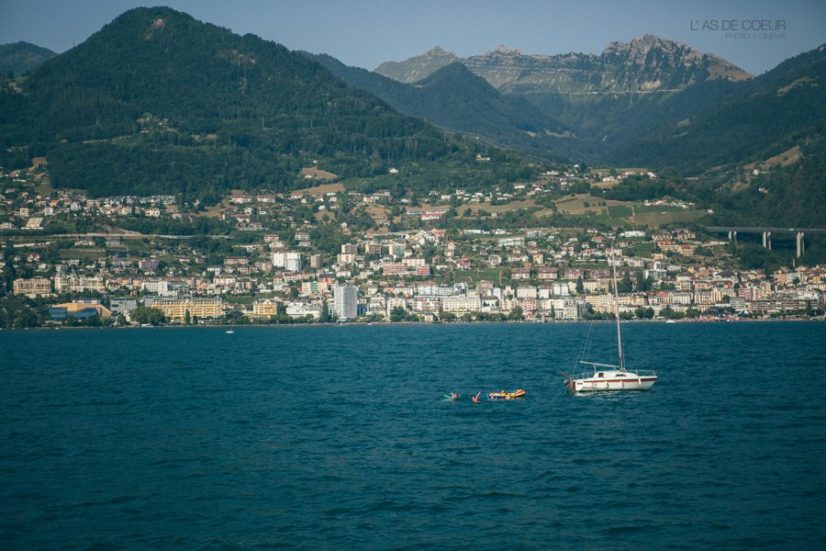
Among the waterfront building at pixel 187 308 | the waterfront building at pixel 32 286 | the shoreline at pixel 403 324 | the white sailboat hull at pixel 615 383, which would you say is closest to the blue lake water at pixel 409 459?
the white sailboat hull at pixel 615 383

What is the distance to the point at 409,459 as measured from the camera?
3553cm

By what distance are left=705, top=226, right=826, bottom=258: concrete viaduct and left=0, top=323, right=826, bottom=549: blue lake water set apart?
96.3 metres

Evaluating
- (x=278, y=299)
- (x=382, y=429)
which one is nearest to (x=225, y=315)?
(x=278, y=299)

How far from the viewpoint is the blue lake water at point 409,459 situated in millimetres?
26672

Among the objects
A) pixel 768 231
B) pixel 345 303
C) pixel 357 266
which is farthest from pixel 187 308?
pixel 768 231

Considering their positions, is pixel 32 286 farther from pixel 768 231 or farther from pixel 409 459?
pixel 409 459

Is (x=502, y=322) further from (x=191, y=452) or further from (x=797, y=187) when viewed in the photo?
(x=191, y=452)

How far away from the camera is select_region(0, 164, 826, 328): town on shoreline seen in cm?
13975

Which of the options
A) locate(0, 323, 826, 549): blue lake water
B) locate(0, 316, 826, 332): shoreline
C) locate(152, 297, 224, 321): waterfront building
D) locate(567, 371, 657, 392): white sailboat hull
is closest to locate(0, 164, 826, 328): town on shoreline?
locate(152, 297, 224, 321): waterfront building

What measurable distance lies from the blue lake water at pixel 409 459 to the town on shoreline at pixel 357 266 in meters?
71.2

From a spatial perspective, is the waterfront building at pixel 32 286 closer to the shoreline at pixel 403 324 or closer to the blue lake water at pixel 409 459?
the shoreline at pixel 403 324

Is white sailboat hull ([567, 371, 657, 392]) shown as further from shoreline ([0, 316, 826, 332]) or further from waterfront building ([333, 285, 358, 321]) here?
waterfront building ([333, 285, 358, 321])

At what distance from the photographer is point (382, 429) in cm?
4222

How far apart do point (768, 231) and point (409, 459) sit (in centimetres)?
14317
